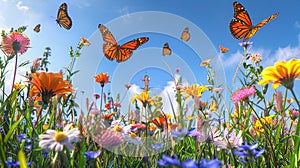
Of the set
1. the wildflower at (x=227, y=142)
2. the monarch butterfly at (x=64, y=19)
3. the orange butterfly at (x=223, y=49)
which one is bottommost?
the wildflower at (x=227, y=142)

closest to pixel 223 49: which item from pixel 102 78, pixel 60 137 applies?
pixel 102 78

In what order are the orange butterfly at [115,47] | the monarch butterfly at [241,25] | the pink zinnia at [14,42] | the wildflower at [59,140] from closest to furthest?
the wildflower at [59,140] → the pink zinnia at [14,42] → the orange butterfly at [115,47] → the monarch butterfly at [241,25]

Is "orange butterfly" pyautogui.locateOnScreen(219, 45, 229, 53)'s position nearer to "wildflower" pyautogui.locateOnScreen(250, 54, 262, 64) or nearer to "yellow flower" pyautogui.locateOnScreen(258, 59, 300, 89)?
"wildflower" pyautogui.locateOnScreen(250, 54, 262, 64)

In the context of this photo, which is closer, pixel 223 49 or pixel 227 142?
pixel 227 142

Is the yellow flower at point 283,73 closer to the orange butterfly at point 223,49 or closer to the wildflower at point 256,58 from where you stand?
the wildflower at point 256,58

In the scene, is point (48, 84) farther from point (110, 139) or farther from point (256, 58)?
point (256, 58)

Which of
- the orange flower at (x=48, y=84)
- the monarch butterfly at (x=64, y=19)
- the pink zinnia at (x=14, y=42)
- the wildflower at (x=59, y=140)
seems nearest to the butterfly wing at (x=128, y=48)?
the monarch butterfly at (x=64, y=19)
